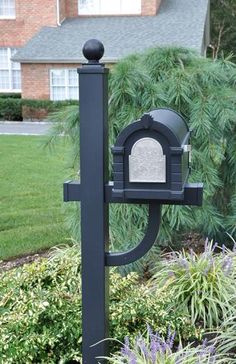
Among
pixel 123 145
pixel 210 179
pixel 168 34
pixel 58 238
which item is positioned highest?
pixel 168 34

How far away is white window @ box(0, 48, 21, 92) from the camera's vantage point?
80.3 ft

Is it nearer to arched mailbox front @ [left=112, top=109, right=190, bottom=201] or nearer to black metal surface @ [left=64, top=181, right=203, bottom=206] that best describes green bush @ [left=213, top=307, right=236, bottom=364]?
black metal surface @ [left=64, top=181, right=203, bottom=206]

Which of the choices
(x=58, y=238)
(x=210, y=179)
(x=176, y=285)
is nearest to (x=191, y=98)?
(x=210, y=179)

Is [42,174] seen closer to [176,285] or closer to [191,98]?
[191,98]

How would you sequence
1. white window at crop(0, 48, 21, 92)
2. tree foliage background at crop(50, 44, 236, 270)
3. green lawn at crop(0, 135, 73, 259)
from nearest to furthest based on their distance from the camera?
tree foliage background at crop(50, 44, 236, 270) → green lawn at crop(0, 135, 73, 259) → white window at crop(0, 48, 21, 92)

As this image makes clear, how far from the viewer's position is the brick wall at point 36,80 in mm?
21719

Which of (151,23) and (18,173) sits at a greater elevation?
(151,23)

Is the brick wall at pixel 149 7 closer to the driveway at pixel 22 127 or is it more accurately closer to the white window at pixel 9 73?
the white window at pixel 9 73

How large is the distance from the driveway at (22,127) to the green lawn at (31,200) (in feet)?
15.7

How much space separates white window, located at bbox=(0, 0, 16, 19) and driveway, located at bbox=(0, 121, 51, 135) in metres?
6.22

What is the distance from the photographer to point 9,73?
968 inches

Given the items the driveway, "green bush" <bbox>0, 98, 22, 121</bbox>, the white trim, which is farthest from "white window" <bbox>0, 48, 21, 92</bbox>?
the driveway

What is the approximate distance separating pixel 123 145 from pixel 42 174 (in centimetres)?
761

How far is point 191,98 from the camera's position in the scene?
4742 mm
